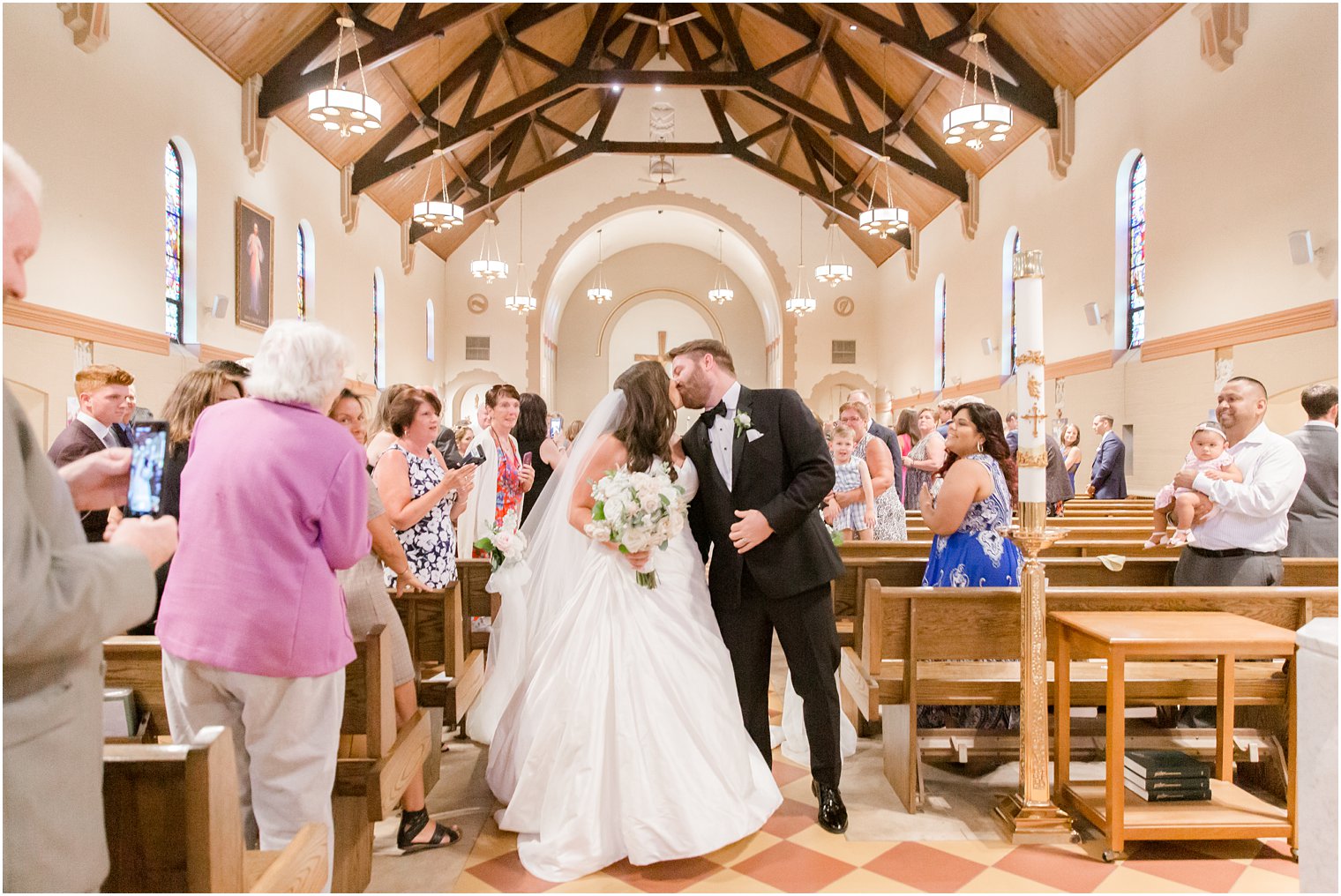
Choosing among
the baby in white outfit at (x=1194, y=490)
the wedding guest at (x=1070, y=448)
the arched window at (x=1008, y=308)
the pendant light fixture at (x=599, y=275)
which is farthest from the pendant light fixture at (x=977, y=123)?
the pendant light fixture at (x=599, y=275)

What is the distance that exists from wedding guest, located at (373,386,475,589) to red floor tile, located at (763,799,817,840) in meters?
1.51

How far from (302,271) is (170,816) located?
450 inches

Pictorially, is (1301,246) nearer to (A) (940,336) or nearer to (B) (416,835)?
(B) (416,835)

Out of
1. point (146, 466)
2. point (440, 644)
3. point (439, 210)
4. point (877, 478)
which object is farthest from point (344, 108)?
point (146, 466)

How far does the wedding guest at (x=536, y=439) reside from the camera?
5098 millimetres

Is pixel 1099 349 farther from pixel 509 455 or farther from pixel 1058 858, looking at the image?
pixel 1058 858

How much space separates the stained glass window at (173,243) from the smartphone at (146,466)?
8022 millimetres

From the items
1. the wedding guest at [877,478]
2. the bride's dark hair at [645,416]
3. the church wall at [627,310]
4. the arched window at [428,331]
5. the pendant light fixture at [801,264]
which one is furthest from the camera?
the church wall at [627,310]

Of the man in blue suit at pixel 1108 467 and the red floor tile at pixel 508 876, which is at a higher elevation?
the man in blue suit at pixel 1108 467

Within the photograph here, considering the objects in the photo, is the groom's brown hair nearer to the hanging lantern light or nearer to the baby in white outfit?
the baby in white outfit

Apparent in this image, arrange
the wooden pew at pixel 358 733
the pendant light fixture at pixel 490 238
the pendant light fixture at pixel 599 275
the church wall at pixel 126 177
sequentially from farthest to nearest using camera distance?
1. the pendant light fixture at pixel 599 275
2. the pendant light fixture at pixel 490 238
3. the church wall at pixel 126 177
4. the wooden pew at pixel 358 733

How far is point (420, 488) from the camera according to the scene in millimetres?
3359

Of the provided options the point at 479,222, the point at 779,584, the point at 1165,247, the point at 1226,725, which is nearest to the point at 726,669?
the point at 779,584

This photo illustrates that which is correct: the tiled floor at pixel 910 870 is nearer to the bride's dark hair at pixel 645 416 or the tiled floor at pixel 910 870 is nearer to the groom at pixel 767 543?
the groom at pixel 767 543
